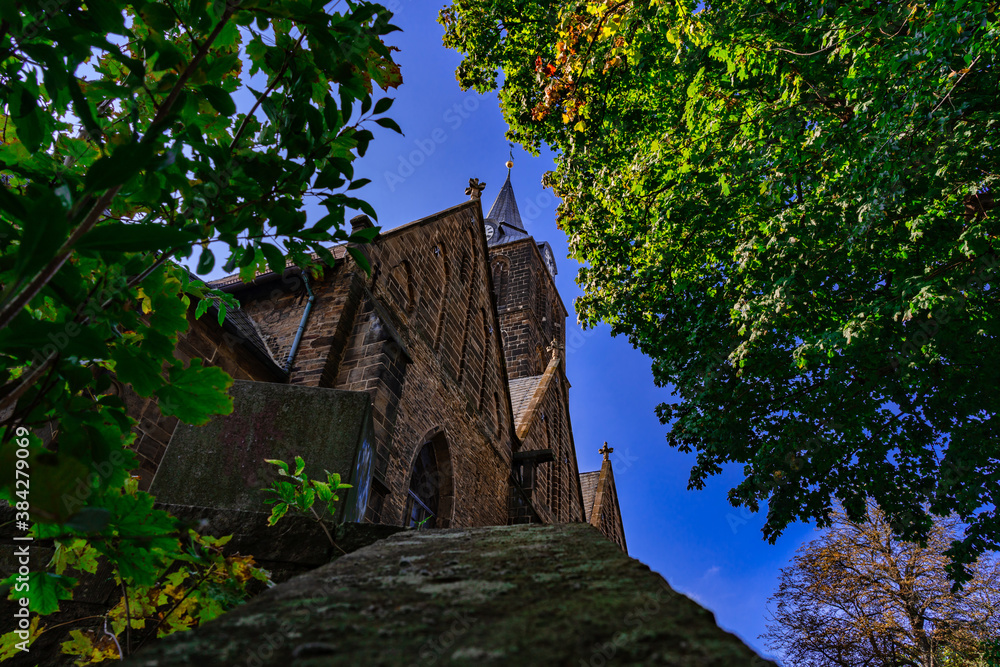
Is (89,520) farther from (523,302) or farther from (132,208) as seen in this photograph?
(523,302)

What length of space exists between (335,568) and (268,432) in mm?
1807

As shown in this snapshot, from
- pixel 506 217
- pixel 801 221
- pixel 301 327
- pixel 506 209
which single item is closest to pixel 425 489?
pixel 301 327

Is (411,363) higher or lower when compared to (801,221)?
lower

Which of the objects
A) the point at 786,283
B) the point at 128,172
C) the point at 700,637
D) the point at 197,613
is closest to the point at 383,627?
the point at 700,637

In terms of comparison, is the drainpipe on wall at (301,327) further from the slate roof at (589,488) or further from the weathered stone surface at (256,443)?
the slate roof at (589,488)

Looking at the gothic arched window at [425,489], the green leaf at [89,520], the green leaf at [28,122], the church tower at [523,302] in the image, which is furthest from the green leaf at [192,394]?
the church tower at [523,302]

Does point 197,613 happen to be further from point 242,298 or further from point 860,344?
point 242,298

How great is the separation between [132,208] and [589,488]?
2466cm

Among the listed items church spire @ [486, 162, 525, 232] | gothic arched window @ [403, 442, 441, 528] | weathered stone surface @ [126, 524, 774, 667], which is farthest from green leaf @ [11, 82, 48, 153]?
church spire @ [486, 162, 525, 232]

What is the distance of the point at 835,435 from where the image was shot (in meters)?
8.72

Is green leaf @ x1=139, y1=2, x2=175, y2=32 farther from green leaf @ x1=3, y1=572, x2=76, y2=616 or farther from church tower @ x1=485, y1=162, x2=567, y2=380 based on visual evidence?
church tower @ x1=485, y1=162, x2=567, y2=380

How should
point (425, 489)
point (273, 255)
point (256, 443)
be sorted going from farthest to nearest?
1. point (425, 489)
2. point (256, 443)
3. point (273, 255)

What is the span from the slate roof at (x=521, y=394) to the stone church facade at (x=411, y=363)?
210 mm

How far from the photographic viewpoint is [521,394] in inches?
764
